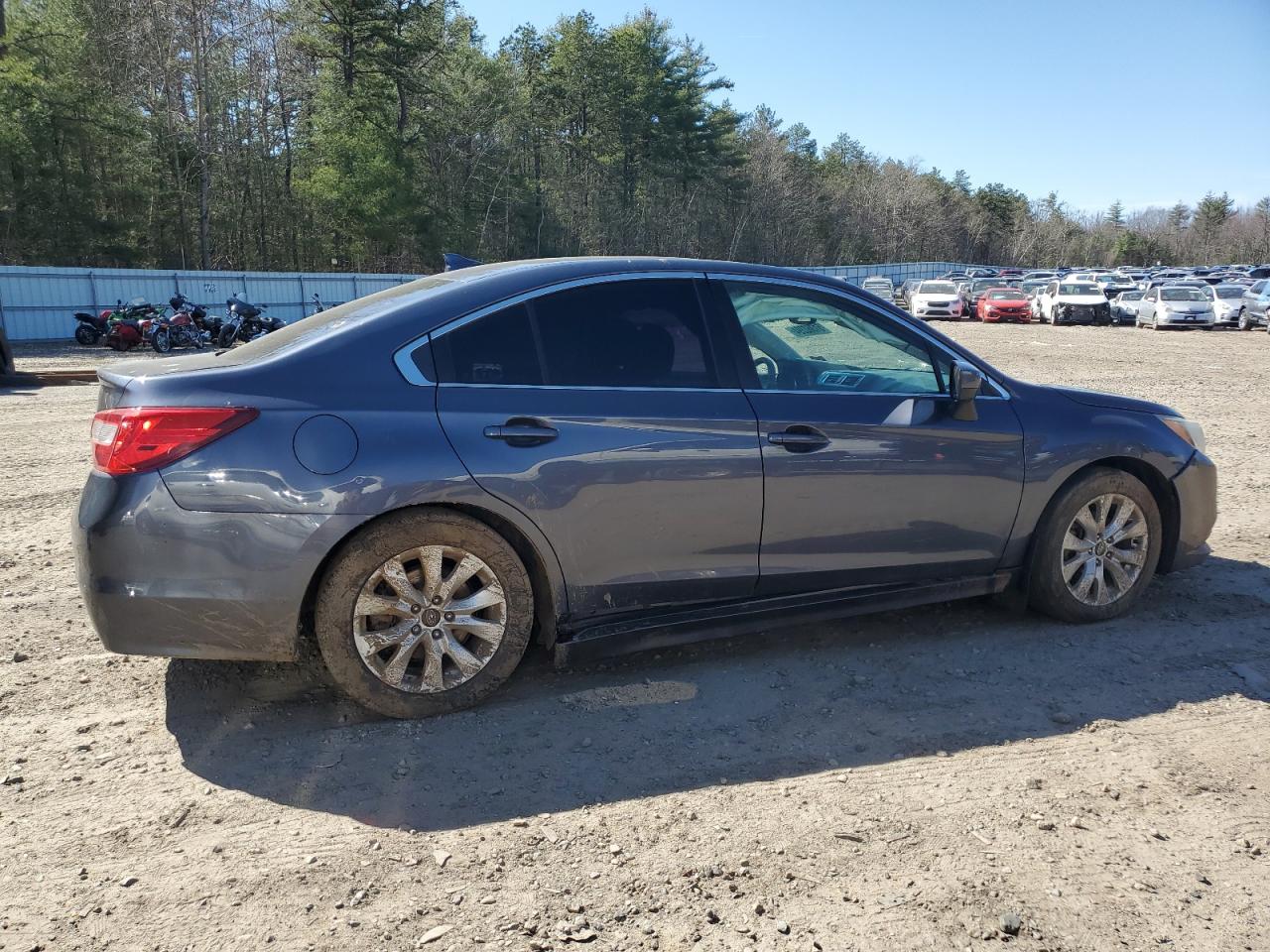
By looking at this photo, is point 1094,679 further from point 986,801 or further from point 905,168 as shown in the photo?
point 905,168

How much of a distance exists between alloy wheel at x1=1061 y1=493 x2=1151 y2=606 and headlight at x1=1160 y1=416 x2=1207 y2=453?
486 mm

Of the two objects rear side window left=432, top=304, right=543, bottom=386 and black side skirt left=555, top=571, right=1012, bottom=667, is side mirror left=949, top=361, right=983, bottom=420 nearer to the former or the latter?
black side skirt left=555, top=571, right=1012, bottom=667

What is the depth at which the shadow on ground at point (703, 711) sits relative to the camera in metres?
3.25

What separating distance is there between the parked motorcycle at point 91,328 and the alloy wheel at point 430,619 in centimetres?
2273

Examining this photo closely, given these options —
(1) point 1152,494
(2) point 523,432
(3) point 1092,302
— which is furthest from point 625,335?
(3) point 1092,302

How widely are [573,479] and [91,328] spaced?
23.4 m

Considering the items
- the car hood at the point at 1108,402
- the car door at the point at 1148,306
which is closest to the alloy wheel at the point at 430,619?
the car hood at the point at 1108,402

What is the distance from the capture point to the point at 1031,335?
2986 cm

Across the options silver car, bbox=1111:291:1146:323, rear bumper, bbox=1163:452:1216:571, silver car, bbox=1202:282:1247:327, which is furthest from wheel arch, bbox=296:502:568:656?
silver car, bbox=1111:291:1146:323

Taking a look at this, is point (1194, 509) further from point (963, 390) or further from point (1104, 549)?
point (963, 390)

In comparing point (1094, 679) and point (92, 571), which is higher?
point (92, 571)

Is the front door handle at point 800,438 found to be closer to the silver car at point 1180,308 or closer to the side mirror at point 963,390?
the side mirror at point 963,390

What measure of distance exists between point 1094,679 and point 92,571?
3930 mm

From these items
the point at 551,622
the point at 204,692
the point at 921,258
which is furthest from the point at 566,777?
the point at 921,258
